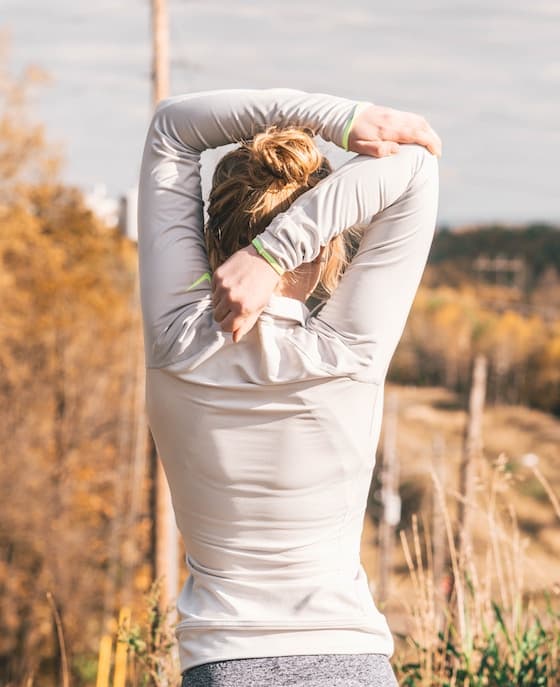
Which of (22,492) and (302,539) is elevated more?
(302,539)

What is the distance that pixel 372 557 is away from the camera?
5025cm

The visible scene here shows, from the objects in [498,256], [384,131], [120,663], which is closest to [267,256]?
[384,131]

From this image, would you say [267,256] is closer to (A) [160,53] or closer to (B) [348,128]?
(B) [348,128]

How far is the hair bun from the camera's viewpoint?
4.76 feet

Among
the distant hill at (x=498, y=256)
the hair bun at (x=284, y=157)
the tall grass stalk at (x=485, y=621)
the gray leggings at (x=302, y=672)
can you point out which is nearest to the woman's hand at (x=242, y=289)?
the hair bun at (x=284, y=157)

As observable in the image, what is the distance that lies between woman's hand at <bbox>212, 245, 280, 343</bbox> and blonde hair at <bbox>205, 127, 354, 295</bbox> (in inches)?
3.4

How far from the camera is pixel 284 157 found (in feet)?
4.77

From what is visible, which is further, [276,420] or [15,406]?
[15,406]

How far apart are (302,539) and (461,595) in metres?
1.80

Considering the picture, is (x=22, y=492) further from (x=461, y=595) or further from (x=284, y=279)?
(x=284, y=279)

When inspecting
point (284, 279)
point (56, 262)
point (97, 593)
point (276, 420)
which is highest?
point (284, 279)

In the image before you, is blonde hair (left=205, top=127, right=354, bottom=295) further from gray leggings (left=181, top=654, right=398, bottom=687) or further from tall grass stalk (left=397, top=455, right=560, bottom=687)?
tall grass stalk (left=397, top=455, right=560, bottom=687)

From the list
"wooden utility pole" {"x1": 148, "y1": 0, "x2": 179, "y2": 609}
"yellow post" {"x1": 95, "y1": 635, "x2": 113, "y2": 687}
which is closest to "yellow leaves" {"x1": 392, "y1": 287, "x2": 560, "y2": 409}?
"wooden utility pole" {"x1": 148, "y1": 0, "x2": 179, "y2": 609}

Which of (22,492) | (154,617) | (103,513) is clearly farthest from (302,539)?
(103,513)
